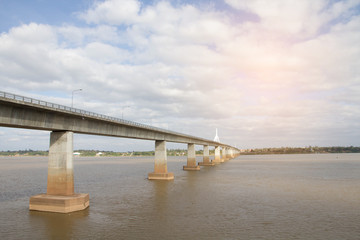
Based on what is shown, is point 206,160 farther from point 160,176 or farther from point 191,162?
point 160,176

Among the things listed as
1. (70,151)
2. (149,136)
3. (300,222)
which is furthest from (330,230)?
(149,136)

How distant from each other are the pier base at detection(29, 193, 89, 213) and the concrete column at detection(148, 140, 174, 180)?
99.5ft

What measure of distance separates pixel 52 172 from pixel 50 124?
17.1ft

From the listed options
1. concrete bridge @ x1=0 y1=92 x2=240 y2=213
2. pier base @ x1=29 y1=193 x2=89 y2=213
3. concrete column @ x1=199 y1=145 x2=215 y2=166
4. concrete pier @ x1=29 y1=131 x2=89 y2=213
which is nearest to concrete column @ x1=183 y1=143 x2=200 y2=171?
concrete column @ x1=199 y1=145 x2=215 y2=166

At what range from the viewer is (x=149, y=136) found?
56.1m

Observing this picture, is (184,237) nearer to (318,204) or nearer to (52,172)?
(52,172)

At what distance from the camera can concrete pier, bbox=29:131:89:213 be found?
26.7 meters

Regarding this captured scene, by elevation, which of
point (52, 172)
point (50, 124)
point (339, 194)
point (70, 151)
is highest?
point (50, 124)

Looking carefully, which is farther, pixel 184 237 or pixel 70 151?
pixel 70 151

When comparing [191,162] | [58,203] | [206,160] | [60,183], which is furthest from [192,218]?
[206,160]

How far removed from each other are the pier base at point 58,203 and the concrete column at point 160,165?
30328mm

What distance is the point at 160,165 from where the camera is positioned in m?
59.7

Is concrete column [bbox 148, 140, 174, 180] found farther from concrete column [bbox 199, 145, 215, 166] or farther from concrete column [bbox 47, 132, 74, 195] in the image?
concrete column [bbox 199, 145, 215, 166]

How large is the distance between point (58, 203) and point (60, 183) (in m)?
2.39
